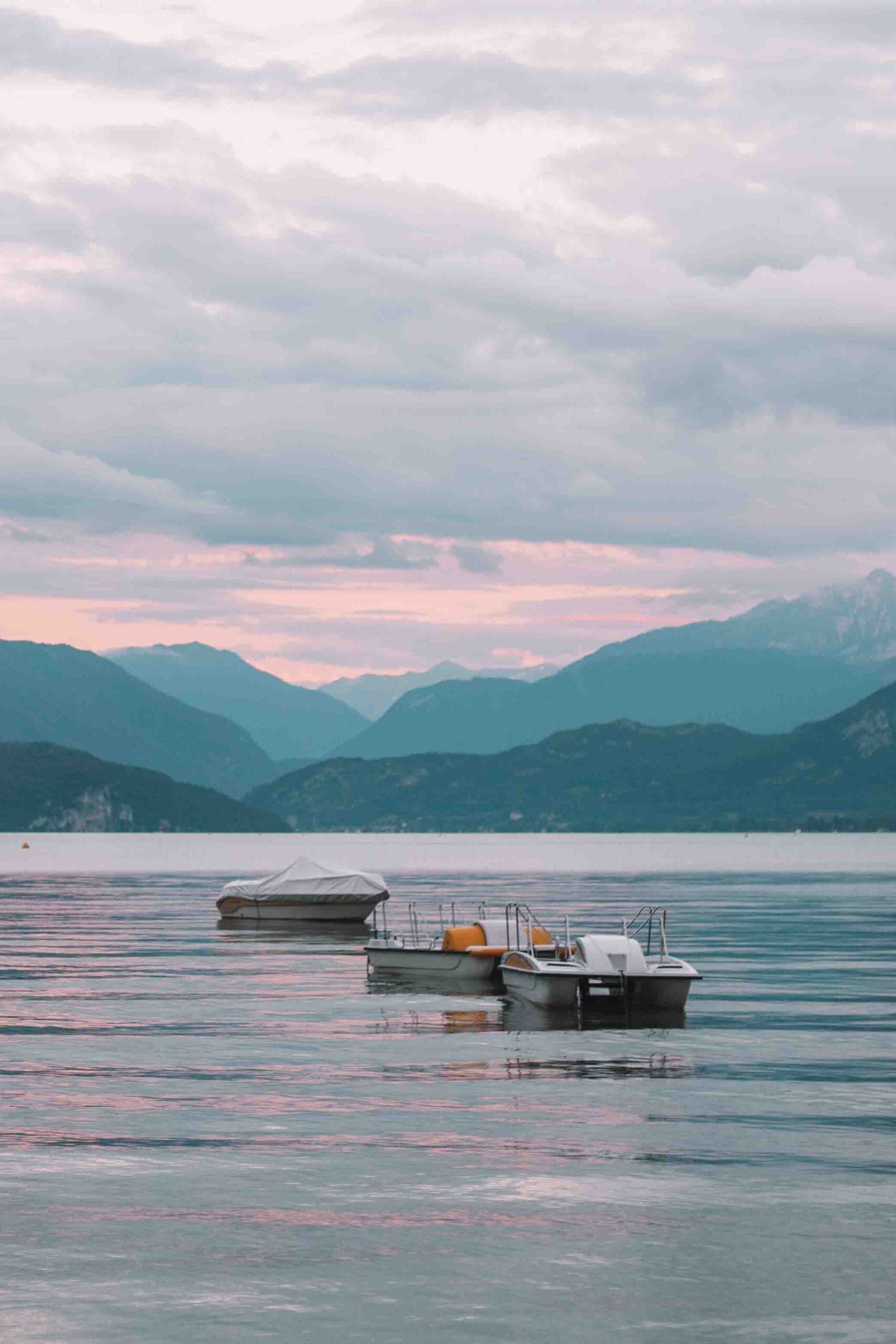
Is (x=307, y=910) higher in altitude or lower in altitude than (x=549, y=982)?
lower

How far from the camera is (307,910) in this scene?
4815 inches

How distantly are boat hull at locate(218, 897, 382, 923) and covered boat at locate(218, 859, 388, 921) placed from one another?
0.11 feet

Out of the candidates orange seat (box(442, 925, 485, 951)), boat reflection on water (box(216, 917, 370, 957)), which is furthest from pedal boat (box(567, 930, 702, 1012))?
boat reflection on water (box(216, 917, 370, 957))

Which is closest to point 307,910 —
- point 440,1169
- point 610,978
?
point 610,978

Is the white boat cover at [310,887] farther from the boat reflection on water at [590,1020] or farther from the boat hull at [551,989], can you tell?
the boat reflection on water at [590,1020]

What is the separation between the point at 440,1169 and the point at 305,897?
9033cm

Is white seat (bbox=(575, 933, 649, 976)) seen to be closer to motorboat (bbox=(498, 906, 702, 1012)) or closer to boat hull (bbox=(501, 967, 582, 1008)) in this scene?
motorboat (bbox=(498, 906, 702, 1012))

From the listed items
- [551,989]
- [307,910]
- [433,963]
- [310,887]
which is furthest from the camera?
[307,910]

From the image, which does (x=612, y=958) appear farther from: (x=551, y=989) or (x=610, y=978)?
(x=551, y=989)

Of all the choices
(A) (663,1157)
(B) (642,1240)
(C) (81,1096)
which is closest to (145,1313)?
(B) (642,1240)

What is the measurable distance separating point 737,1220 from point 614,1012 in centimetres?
3188

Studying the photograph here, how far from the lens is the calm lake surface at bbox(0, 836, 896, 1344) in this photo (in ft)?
76.0

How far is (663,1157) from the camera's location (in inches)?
1307

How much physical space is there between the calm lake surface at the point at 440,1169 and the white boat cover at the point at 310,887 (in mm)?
52459
